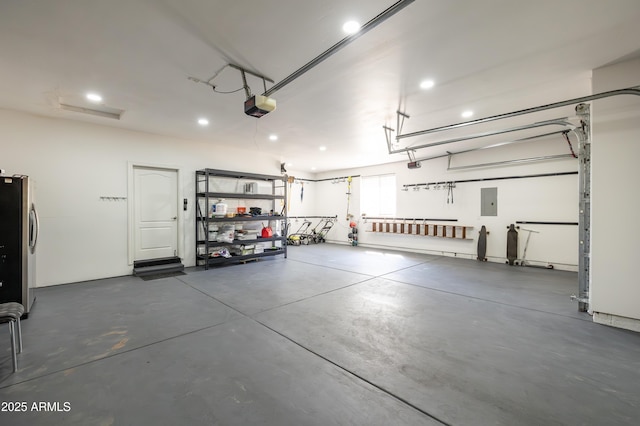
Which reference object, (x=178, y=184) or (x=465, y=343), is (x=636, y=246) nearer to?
(x=465, y=343)

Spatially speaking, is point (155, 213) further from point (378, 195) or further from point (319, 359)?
point (378, 195)

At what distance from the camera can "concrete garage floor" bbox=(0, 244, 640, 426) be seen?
1689mm

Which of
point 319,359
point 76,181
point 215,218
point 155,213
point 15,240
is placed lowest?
point 319,359

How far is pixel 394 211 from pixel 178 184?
6.44 m

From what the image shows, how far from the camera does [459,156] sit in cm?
720

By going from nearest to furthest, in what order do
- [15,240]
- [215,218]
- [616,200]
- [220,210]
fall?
[616,200]
[15,240]
[215,218]
[220,210]

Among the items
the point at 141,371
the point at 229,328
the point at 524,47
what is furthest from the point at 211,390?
Result: the point at 524,47

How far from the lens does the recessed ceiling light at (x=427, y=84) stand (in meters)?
3.25

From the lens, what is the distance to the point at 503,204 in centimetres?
652

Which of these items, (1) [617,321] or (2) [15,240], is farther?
(2) [15,240]

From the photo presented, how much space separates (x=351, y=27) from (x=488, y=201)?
244 inches

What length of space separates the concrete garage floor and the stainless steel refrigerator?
425 mm

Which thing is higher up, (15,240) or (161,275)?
(15,240)

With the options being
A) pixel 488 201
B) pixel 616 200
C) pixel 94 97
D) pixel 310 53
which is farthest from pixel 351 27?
pixel 488 201
